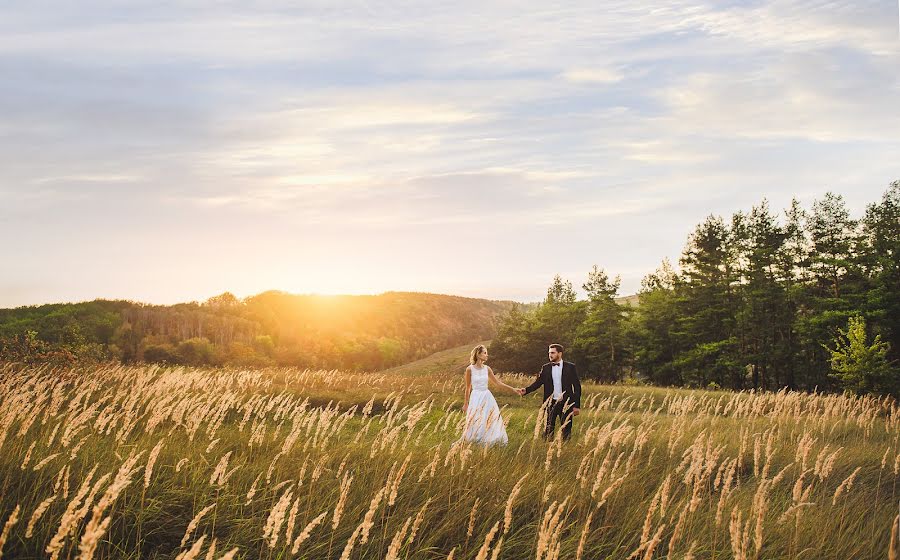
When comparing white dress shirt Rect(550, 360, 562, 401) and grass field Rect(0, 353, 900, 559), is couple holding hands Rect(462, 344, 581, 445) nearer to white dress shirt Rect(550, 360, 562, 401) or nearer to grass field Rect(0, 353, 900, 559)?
white dress shirt Rect(550, 360, 562, 401)

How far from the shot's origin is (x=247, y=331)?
214 ft

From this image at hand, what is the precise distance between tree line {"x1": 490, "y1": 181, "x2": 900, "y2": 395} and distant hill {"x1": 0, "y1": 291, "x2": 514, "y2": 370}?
→ 26.8m

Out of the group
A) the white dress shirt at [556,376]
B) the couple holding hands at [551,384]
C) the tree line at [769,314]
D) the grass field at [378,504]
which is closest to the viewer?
the grass field at [378,504]

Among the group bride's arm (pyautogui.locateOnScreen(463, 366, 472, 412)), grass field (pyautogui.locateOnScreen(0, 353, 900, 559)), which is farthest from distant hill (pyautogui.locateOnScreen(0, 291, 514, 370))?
grass field (pyautogui.locateOnScreen(0, 353, 900, 559))

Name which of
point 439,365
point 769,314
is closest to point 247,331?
point 439,365

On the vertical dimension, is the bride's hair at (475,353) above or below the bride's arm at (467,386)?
above

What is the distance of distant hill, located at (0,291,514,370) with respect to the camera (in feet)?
146

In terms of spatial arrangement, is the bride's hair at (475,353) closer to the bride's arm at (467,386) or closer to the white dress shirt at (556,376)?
the bride's arm at (467,386)

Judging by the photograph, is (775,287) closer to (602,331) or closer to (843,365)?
(843,365)

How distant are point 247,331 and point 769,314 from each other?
5003 centimetres

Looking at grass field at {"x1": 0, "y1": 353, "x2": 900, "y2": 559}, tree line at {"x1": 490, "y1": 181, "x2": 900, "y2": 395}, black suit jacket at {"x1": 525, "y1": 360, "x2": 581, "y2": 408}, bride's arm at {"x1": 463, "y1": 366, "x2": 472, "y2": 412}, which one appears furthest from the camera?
tree line at {"x1": 490, "y1": 181, "x2": 900, "y2": 395}

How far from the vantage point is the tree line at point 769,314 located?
43.3m

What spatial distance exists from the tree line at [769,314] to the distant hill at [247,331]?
26845 millimetres

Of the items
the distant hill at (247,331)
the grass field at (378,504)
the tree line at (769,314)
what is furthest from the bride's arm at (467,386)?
the tree line at (769,314)
